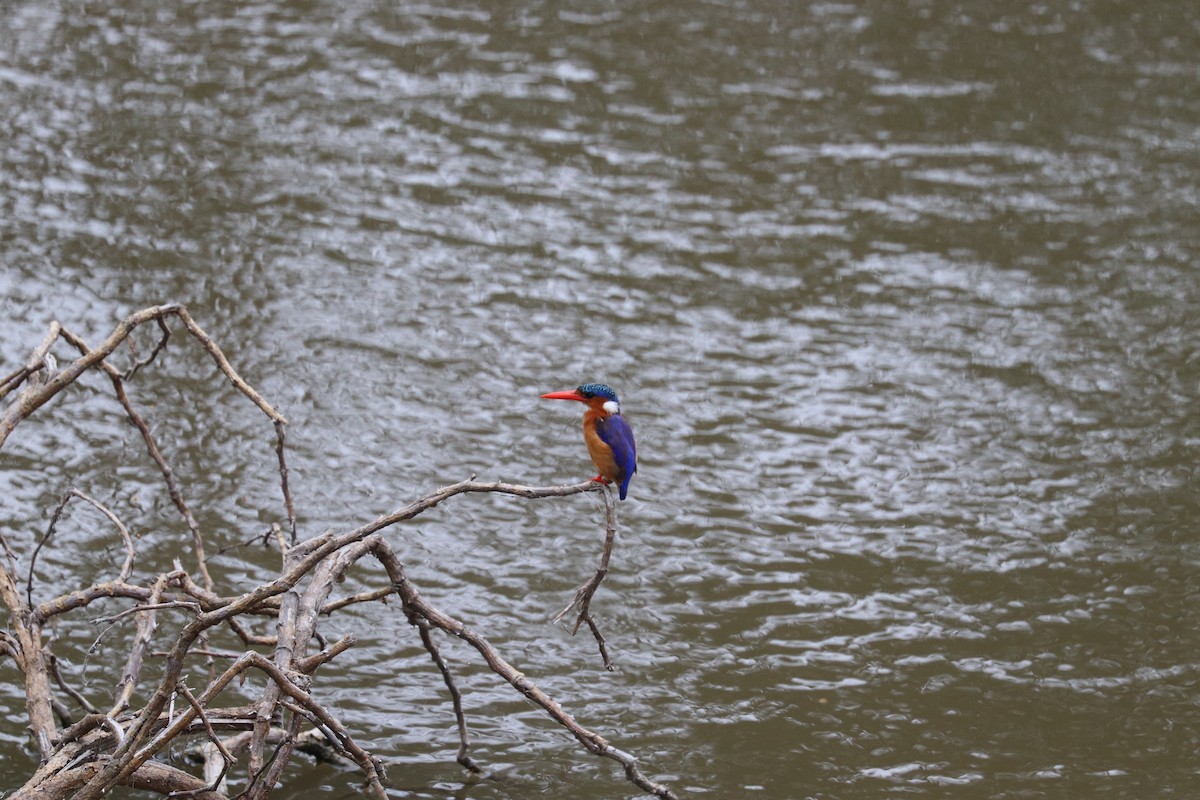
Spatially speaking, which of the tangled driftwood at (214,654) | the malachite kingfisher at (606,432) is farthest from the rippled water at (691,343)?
the malachite kingfisher at (606,432)

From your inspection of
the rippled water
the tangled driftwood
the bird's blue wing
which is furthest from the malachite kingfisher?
the rippled water

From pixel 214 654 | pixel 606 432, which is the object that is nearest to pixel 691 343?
pixel 606 432

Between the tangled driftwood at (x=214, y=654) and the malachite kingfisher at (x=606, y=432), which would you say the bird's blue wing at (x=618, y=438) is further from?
the tangled driftwood at (x=214, y=654)

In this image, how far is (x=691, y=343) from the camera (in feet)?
26.5

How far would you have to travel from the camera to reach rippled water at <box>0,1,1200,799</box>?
5652mm

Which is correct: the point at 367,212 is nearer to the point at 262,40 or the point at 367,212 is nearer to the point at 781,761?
the point at 262,40

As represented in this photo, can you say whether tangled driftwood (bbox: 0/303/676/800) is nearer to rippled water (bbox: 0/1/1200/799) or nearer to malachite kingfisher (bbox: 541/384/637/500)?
malachite kingfisher (bbox: 541/384/637/500)

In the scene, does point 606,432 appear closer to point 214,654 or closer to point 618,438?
point 618,438

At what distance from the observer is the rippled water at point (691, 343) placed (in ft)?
18.5

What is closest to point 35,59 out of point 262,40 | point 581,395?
point 262,40

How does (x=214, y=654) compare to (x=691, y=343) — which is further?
(x=691, y=343)

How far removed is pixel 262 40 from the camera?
1111 centimetres

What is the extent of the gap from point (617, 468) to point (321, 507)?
2558 millimetres

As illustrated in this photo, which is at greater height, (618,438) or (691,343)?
(618,438)
